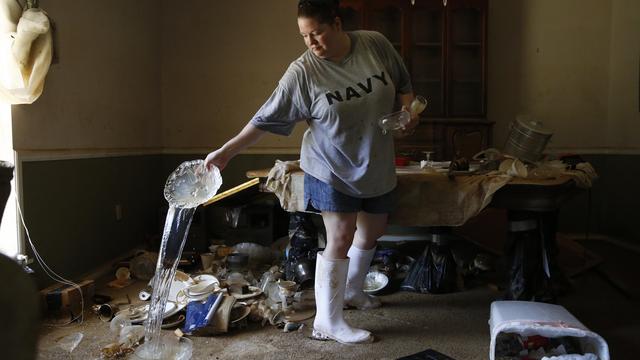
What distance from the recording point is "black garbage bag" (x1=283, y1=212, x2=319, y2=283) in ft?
8.90

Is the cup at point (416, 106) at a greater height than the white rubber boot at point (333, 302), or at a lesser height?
greater

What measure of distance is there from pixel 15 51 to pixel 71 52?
64cm

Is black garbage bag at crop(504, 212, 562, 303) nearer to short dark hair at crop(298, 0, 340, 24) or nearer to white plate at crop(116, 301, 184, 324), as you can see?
short dark hair at crop(298, 0, 340, 24)

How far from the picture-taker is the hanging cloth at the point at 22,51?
6.86 ft

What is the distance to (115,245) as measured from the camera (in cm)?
321

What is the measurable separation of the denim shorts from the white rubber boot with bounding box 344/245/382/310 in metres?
0.25

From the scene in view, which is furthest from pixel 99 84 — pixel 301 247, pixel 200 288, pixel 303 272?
pixel 303 272

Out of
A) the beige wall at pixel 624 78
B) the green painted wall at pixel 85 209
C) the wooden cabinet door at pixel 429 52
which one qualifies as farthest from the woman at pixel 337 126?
the beige wall at pixel 624 78

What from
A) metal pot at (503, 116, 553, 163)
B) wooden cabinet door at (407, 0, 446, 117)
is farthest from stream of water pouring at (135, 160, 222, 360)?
wooden cabinet door at (407, 0, 446, 117)

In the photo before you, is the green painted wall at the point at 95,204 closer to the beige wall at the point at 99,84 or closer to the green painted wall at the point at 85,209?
the green painted wall at the point at 85,209

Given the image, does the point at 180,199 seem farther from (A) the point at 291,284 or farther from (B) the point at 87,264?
(B) the point at 87,264

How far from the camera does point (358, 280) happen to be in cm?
223

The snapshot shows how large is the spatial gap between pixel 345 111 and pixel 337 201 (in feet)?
1.13

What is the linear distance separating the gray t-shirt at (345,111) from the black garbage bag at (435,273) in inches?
34.9
